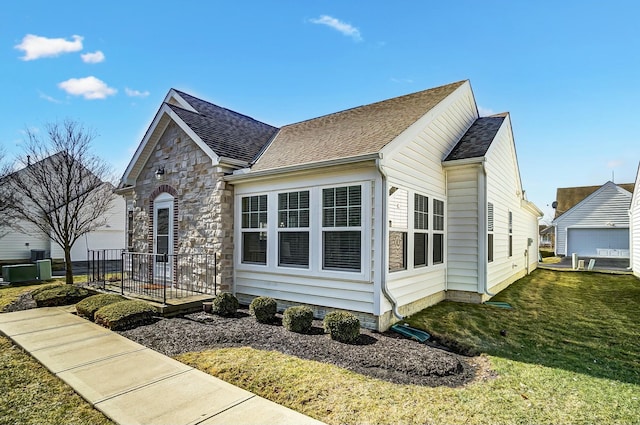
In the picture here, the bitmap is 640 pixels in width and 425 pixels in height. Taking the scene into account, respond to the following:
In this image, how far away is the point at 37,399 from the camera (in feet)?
12.4

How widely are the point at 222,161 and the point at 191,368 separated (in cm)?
524

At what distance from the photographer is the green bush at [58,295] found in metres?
8.59

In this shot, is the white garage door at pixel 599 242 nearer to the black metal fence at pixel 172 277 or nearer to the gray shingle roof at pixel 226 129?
the gray shingle roof at pixel 226 129

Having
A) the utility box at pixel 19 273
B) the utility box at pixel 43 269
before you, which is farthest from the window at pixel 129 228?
the utility box at pixel 19 273

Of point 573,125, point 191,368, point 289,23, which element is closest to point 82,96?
point 289,23

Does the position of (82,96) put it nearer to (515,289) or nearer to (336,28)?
(336,28)

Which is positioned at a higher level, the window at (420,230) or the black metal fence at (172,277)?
the window at (420,230)

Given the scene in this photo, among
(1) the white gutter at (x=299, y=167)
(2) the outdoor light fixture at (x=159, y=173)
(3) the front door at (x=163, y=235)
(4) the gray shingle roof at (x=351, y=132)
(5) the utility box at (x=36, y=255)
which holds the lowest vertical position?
(5) the utility box at (x=36, y=255)

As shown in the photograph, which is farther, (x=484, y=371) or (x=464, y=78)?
(x=464, y=78)

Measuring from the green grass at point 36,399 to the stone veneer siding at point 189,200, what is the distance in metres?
4.15

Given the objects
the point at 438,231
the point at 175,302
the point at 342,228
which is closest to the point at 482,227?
the point at 438,231

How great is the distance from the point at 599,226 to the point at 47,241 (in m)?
39.2

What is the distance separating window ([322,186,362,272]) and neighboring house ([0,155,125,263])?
18995mm

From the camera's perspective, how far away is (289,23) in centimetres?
1045
